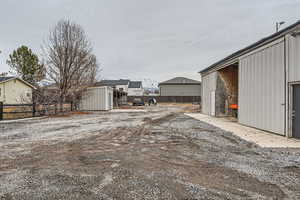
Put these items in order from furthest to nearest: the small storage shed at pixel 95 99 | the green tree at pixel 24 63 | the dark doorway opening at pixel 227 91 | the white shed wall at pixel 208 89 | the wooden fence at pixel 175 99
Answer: the wooden fence at pixel 175 99, the green tree at pixel 24 63, the small storage shed at pixel 95 99, the white shed wall at pixel 208 89, the dark doorway opening at pixel 227 91

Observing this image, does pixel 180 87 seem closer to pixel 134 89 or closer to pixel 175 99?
pixel 175 99

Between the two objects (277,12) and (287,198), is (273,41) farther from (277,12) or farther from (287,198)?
(277,12)

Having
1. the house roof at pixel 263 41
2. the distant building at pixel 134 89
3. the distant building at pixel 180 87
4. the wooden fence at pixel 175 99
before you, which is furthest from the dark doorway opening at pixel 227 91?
the distant building at pixel 134 89

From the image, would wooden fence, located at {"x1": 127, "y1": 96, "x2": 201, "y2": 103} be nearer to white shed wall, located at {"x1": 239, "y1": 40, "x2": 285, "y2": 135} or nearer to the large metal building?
the large metal building

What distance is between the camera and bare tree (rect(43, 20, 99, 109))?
17.4m

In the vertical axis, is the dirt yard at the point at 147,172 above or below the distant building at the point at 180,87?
below

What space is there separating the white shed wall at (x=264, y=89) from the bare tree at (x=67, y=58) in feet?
52.0

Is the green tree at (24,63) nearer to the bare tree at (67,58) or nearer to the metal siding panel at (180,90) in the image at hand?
the bare tree at (67,58)

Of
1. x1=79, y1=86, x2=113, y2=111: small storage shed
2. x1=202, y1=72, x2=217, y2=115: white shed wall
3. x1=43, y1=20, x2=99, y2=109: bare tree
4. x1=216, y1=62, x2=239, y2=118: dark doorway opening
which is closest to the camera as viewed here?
x1=216, y1=62, x2=239, y2=118: dark doorway opening

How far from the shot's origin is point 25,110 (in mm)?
12961

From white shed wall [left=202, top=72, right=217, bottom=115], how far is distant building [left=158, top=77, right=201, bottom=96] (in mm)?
31631

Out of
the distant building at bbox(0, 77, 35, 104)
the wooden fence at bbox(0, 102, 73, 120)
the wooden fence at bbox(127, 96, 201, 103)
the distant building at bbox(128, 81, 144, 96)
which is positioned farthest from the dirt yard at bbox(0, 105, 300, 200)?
the distant building at bbox(128, 81, 144, 96)

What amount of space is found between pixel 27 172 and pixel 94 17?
16465mm

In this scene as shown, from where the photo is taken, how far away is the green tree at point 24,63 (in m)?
26.8
